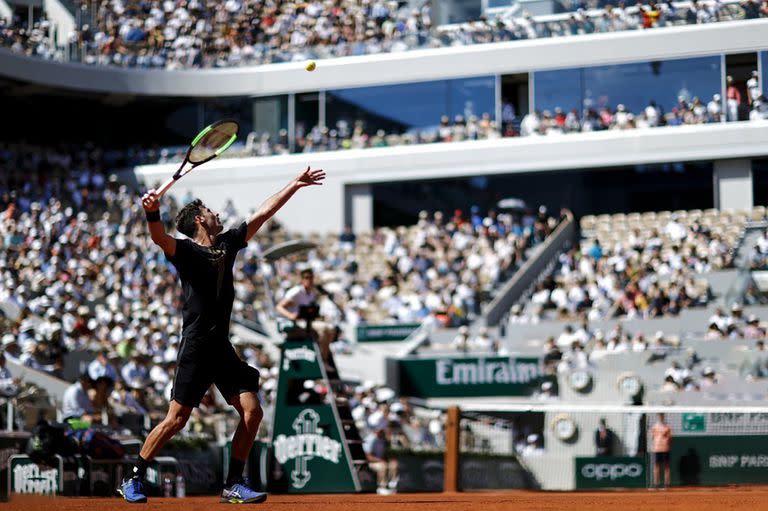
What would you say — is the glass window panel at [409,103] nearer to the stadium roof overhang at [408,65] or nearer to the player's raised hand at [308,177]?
the stadium roof overhang at [408,65]

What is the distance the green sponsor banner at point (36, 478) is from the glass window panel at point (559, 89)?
24.4 metres

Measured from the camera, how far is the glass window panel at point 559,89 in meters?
36.8

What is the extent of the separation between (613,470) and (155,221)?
10.0m

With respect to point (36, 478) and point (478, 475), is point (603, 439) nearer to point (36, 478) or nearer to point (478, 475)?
point (478, 475)

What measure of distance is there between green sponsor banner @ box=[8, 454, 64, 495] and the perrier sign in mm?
2768

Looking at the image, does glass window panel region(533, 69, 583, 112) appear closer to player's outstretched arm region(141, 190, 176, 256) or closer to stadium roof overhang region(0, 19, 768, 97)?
stadium roof overhang region(0, 19, 768, 97)

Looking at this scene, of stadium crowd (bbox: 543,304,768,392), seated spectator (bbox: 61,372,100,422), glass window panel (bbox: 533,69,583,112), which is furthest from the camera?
glass window panel (bbox: 533,69,583,112)

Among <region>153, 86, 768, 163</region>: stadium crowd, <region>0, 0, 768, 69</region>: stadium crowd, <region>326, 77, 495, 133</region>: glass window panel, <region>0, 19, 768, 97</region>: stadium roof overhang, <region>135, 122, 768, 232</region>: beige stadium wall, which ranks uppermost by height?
<region>0, 0, 768, 69</region>: stadium crowd

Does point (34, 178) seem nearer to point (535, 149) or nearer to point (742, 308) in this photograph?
point (535, 149)

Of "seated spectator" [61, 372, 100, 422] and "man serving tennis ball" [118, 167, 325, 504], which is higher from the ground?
"man serving tennis ball" [118, 167, 325, 504]

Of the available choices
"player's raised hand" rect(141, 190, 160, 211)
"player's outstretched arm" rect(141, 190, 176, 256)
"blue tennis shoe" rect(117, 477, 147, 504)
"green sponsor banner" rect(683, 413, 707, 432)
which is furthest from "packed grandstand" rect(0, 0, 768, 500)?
"player's raised hand" rect(141, 190, 160, 211)

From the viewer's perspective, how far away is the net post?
16.9m

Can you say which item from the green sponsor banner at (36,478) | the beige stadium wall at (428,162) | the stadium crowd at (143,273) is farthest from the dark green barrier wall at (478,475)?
the beige stadium wall at (428,162)

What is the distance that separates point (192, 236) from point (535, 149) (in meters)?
28.0
